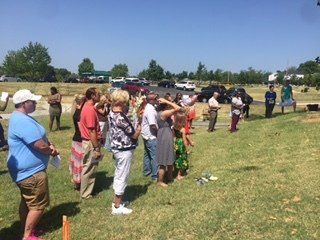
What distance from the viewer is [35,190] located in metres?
6.27

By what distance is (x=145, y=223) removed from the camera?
7047mm

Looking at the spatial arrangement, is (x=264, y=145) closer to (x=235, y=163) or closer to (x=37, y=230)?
(x=235, y=163)

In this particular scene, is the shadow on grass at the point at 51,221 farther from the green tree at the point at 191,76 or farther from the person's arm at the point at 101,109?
the green tree at the point at 191,76

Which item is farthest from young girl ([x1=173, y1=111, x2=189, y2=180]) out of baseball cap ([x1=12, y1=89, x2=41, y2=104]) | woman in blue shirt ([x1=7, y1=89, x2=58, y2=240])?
baseball cap ([x1=12, y1=89, x2=41, y2=104])

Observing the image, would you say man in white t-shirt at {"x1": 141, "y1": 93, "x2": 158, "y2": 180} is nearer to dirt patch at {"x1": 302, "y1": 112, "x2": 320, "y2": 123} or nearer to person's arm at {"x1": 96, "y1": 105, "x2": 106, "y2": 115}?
person's arm at {"x1": 96, "y1": 105, "x2": 106, "y2": 115}

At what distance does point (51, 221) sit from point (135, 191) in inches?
77.4

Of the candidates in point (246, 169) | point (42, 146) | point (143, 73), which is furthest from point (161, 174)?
point (143, 73)

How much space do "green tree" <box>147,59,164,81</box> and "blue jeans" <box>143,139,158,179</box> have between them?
99912 millimetres

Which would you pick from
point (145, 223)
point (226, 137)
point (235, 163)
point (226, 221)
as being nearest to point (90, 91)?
point (145, 223)

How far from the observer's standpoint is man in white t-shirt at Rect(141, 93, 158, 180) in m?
9.06

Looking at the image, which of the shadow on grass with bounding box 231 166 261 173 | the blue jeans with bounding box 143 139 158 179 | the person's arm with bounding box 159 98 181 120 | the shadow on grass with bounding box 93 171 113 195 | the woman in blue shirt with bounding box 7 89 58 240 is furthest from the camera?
the shadow on grass with bounding box 231 166 261 173

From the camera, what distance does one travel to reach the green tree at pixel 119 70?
12475 cm

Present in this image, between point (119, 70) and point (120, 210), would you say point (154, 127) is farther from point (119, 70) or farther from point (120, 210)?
point (119, 70)

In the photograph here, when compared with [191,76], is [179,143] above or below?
above
